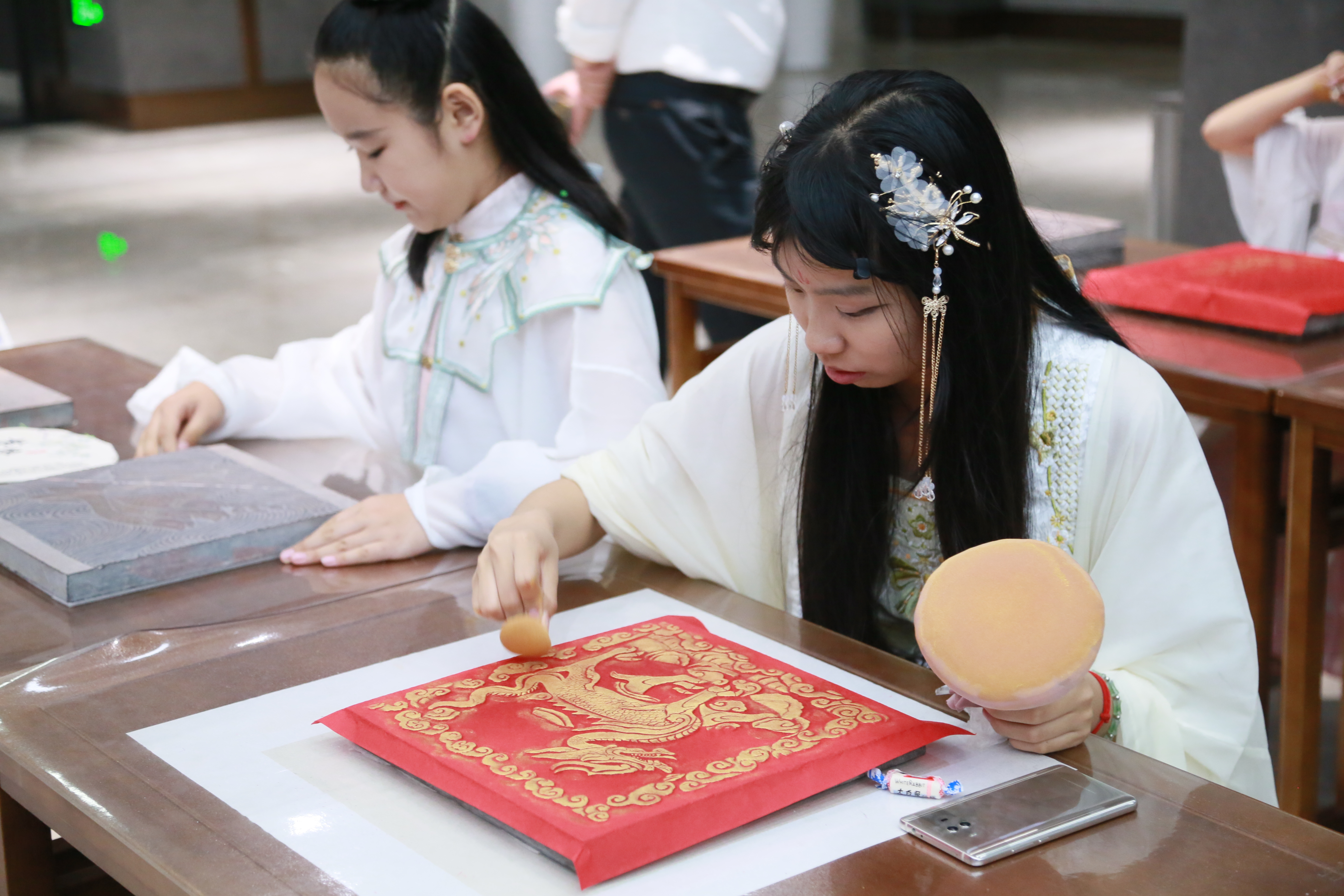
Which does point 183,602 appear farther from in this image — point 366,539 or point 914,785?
point 914,785

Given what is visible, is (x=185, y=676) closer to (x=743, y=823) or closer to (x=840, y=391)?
(x=743, y=823)

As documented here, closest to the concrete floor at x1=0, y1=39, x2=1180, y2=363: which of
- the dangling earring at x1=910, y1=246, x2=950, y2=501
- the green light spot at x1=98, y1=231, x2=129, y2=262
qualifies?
the green light spot at x1=98, y1=231, x2=129, y2=262

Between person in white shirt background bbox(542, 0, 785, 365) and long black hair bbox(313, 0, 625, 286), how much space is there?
1.20 m

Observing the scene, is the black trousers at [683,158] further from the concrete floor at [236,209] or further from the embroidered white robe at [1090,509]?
the embroidered white robe at [1090,509]

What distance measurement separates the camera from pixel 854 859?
727 millimetres

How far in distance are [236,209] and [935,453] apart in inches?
218

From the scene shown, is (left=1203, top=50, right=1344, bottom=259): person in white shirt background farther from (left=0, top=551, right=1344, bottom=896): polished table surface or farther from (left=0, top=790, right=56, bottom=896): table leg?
(left=0, top=790, right=56, bottom=896): table leg

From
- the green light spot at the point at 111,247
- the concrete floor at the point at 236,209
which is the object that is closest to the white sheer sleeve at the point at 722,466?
the concrete floor at the point at 236,209

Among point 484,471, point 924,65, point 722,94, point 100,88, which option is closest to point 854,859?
point 484,471

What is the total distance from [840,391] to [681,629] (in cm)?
26

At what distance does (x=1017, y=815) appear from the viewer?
0.76 m

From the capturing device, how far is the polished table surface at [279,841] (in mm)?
713

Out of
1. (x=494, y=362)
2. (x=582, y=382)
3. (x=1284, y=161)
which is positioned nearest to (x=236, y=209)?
(x=1284, y=161)

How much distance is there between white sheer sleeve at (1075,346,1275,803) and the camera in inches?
38.2
